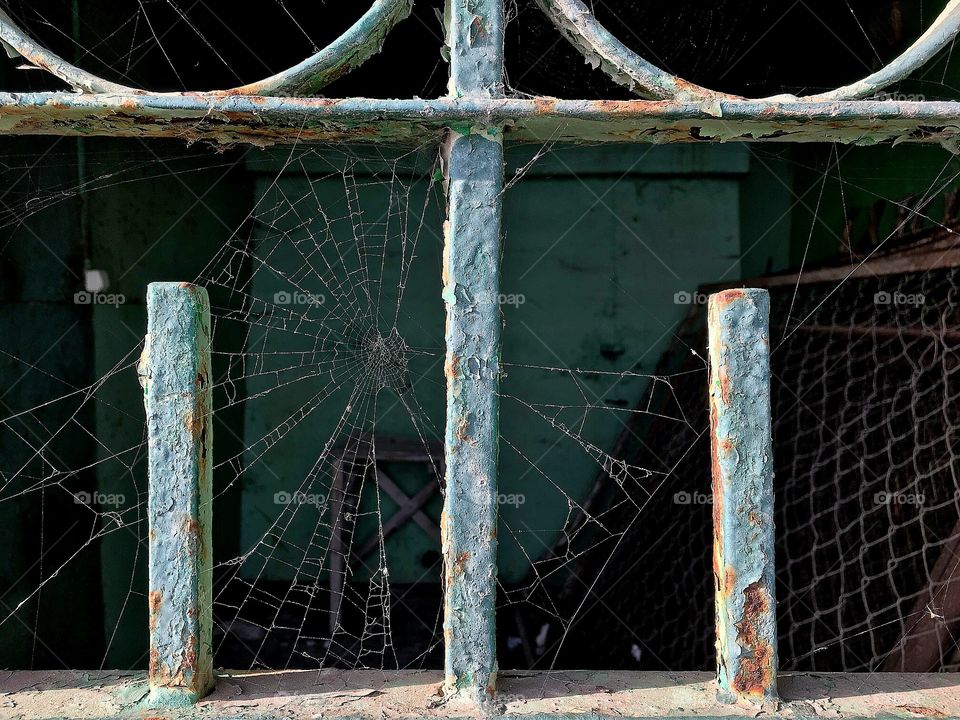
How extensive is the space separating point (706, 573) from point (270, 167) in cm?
366

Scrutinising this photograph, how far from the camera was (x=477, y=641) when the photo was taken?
120 centimetres

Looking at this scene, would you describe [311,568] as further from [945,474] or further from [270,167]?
[945,474]

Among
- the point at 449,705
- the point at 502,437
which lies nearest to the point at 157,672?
the point at 449,705

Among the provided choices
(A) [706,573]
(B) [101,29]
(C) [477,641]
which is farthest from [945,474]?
(B) [101,29]

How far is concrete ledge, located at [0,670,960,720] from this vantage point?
1.19 meters
